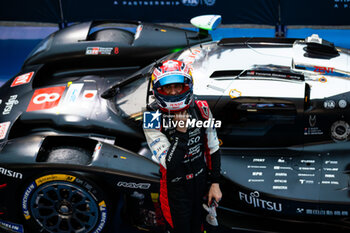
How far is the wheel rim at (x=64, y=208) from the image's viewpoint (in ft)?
11.7

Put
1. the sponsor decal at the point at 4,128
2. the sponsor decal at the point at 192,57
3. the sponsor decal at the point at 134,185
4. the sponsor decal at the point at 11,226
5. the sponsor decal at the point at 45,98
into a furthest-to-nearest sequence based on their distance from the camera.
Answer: the sponsor decal at the point at 45,98 → the sponsor decal at the point at 192,57 → the sponsor decal at the point at 4,128 → the sponsor decal at the point at 11,226 → the sponsor decal at the point at 134,185

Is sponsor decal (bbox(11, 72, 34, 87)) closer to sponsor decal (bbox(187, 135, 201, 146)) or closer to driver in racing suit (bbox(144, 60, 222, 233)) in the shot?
driver in racing suit (bbox(144, 60, 222, 233))

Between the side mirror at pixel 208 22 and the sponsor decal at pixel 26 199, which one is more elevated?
the side mirror at pixel 208 22

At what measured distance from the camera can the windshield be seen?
3.90 m

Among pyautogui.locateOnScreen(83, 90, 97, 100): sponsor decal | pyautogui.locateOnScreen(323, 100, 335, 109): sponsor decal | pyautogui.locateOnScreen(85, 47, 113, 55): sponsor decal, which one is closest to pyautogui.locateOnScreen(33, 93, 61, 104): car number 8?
pyautogui.locateOnScreen(83, 90, 97, 100): sponsor decal

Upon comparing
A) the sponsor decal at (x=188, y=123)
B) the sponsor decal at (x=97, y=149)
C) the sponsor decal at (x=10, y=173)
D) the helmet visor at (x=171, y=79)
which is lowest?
the sponsor decal at (x=10, y=173)

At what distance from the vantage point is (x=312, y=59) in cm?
385

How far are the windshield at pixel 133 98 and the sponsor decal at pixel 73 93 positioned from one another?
43 centimetres

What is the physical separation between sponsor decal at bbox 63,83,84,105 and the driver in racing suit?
1412 mm

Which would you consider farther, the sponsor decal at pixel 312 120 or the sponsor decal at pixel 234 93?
the sponsor decal at pixel 234 93

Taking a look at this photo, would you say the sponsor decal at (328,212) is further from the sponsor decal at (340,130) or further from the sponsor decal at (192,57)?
the sponsor decal at (192,57)

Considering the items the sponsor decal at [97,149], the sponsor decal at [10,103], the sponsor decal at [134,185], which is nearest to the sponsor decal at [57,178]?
the sponsor decal at [97,149]

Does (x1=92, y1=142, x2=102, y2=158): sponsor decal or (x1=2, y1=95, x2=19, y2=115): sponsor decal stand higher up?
(x1=2, y1=95, x2=19, y2=115): sponsor decal

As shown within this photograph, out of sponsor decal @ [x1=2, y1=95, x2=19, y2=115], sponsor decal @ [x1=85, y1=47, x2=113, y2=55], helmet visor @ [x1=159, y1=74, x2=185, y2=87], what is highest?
helmet visor @ [x1=159, y1=74, x2=185, y2=87]
